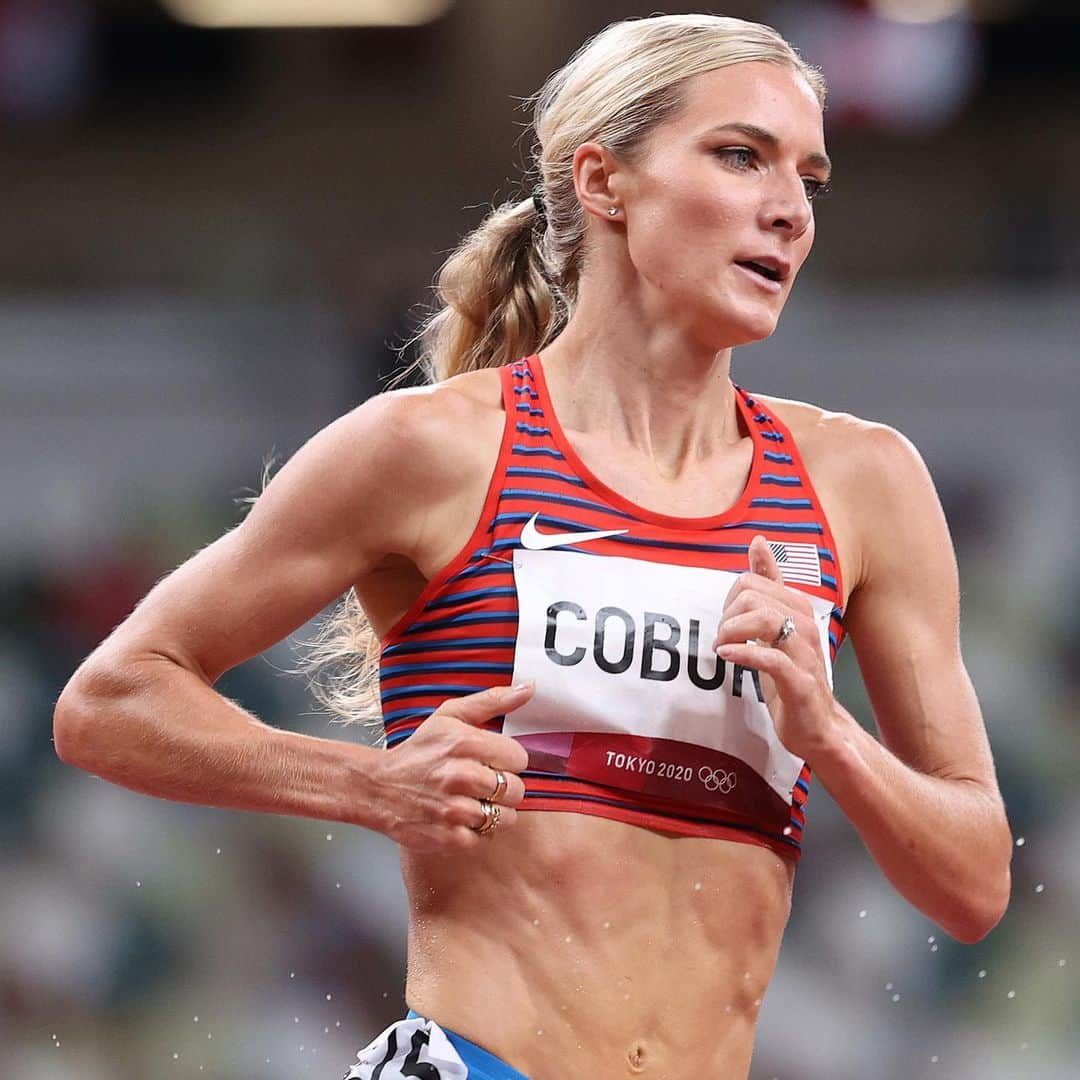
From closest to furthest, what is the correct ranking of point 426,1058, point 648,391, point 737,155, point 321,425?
point 426,1058 → point 737,155 → point 648,391 → point 321,425

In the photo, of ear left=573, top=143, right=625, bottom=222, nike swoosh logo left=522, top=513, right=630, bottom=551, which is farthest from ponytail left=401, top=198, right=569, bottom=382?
nike swoosh logo left=522, top=513, right=630, bottom=551

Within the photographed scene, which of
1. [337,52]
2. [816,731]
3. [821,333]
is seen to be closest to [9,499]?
[821,333]

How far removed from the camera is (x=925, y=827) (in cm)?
233

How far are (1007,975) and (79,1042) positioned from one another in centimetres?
270

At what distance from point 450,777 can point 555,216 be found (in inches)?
39.2

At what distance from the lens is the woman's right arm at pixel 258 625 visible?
2279mm

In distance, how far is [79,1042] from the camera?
5492mm

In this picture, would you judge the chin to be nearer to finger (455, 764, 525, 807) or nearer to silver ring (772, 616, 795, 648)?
silver ring (772, 616, 795, 648)

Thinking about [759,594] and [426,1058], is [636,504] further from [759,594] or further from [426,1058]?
[426,1058]

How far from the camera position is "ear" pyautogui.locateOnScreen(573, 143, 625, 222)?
8.51 feet

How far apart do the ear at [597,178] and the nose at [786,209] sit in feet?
0.82

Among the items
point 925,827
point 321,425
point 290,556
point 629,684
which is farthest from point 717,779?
point 321,425

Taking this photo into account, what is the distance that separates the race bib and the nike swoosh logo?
12 millimetres

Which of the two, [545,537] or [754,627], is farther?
[545,537]
